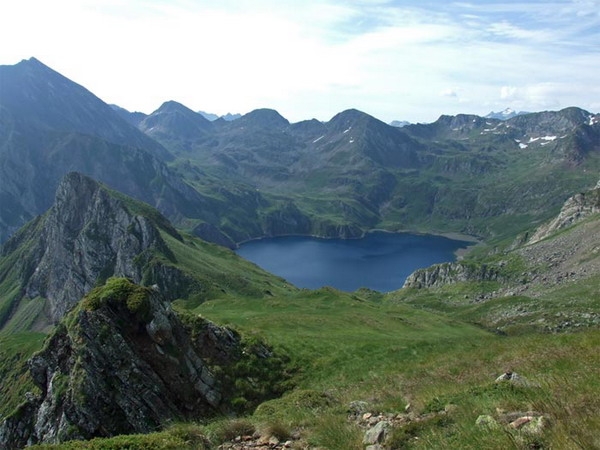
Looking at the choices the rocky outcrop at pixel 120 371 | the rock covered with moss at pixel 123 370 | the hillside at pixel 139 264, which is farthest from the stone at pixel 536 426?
the hillside at pixel 139 264

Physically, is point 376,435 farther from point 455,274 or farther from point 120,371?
point 455,274

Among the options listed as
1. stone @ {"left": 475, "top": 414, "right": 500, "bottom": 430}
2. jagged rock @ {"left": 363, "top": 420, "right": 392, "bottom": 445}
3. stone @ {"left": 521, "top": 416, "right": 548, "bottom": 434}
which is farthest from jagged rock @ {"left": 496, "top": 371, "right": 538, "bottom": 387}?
jagged rock @ {"left": 363, "top": 420, "right": 392, "bottom": 445}

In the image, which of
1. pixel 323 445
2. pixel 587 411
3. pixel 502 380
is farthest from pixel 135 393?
pixel 587 411

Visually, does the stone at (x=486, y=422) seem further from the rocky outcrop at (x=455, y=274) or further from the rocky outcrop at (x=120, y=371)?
the rocky outcrop at (x=455, y=274)

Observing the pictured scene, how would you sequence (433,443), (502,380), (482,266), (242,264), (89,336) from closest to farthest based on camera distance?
(433,443) → (502,380) → (89,336) → (482,266) → (242,264)

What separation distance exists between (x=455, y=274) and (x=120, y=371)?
169 m

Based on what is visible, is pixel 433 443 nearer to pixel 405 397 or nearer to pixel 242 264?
pixel 405 397

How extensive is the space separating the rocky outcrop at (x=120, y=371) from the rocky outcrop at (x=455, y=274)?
147 meters

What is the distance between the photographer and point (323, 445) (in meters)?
13.8

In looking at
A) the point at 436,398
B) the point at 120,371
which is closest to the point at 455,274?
the point at 120,371

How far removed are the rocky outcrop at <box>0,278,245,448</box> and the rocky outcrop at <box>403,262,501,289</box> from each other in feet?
482

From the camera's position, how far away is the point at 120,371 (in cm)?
2819

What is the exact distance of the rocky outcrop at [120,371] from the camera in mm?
26781

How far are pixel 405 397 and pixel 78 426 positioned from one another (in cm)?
1846
